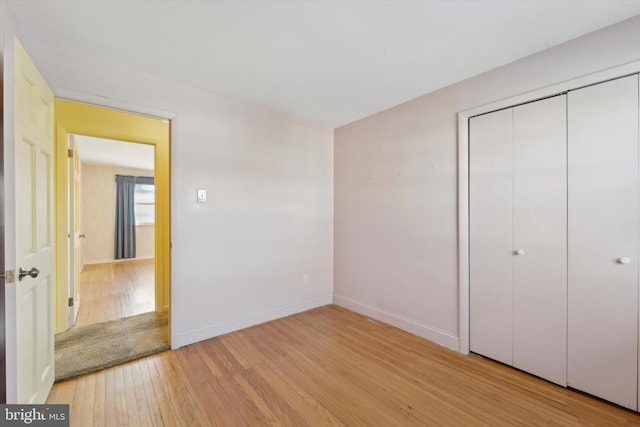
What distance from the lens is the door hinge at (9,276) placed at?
3.96 feet

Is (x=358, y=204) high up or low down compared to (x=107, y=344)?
up

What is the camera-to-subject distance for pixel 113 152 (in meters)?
5.20

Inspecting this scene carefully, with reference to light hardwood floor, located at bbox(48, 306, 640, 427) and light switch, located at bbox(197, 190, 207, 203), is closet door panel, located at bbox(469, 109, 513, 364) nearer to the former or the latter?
light hardwood floor, located at bbox(48, 306, 640, 427)

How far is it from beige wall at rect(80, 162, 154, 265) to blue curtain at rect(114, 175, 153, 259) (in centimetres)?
13

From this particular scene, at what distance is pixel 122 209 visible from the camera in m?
6.80

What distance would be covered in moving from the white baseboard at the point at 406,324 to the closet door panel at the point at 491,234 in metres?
0.20

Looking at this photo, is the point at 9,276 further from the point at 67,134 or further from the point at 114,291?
the point at 114,291

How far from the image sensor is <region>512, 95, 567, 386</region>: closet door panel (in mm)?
1909

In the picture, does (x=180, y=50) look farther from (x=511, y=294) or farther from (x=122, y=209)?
(x=122, y=209)

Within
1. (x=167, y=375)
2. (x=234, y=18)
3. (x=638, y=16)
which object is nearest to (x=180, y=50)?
(x=234, y=18)

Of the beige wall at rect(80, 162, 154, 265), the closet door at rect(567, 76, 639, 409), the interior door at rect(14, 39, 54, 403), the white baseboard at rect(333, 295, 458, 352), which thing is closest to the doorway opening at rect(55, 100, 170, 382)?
the beige wall at rect(80, 162, 154, 265)

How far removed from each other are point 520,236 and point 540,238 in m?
0.12

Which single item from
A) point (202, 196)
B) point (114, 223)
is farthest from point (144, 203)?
point (202, 196)

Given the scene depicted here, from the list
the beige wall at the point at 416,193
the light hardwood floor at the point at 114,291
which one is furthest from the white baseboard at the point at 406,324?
the light hardwood floor at the point at 114,291
